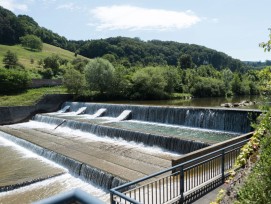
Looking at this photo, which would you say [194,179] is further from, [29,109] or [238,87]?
[238,87]

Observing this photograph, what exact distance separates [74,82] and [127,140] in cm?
2168

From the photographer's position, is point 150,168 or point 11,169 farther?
point 11,169

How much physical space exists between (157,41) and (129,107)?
153550mm

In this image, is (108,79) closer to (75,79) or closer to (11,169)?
(75,79)

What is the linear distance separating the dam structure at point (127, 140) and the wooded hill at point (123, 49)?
62332 millimetres

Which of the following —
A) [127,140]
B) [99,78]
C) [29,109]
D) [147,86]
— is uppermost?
[99,78]

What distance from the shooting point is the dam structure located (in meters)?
12.5

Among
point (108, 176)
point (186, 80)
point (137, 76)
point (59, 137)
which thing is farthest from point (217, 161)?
point (186, 80)

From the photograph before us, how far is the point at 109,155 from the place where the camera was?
1484 centimetres

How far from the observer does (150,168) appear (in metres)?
12.4

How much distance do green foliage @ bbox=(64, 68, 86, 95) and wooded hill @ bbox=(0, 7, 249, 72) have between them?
48.1 meters

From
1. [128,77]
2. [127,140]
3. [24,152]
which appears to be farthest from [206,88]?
[24,152]

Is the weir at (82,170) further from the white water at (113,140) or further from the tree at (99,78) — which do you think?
the tree at (99,78)

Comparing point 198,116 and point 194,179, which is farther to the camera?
point 198,116
